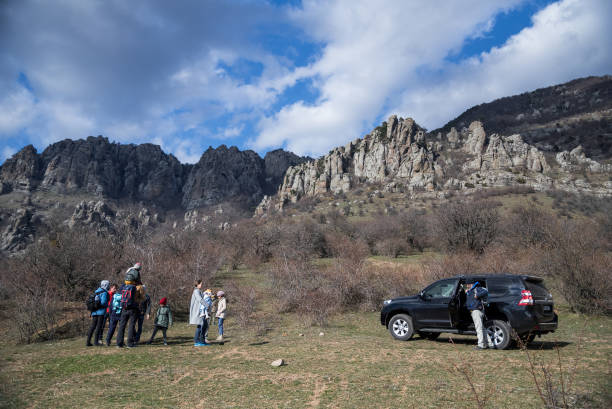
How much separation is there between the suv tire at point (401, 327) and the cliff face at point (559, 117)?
127053 mm

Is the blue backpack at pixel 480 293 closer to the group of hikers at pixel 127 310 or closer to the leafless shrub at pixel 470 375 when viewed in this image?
the leafless shrub at pixel 470 375

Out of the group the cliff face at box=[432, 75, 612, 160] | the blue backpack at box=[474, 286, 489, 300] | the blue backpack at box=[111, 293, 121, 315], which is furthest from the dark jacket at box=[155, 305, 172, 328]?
the cliff face at box=[432, 75, 612, 160]

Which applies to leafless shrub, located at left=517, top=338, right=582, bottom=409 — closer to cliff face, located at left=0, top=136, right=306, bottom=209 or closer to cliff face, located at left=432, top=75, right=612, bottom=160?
cliff face, located at left=432, top=75, right=612, bottom=160

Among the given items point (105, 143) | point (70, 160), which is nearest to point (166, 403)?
point (70, 160)

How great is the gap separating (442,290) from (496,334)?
166 centimetres

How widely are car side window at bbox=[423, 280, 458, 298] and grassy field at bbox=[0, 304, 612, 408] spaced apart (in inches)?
51.9

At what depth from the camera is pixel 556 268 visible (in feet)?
45.3

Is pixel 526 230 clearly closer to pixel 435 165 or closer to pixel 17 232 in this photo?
pixel 435 165

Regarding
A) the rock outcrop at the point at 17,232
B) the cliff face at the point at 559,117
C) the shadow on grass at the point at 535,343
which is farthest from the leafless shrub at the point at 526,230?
the cliff face at the point at 559,117

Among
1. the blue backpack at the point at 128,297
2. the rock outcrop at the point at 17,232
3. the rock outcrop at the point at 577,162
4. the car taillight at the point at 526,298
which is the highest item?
the rock outcrop at the point at 577,162

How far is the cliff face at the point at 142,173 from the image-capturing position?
143 m

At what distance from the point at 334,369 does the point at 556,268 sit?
11.6 m

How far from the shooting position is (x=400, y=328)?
10.3 metres

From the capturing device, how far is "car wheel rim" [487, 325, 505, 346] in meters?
8.43
